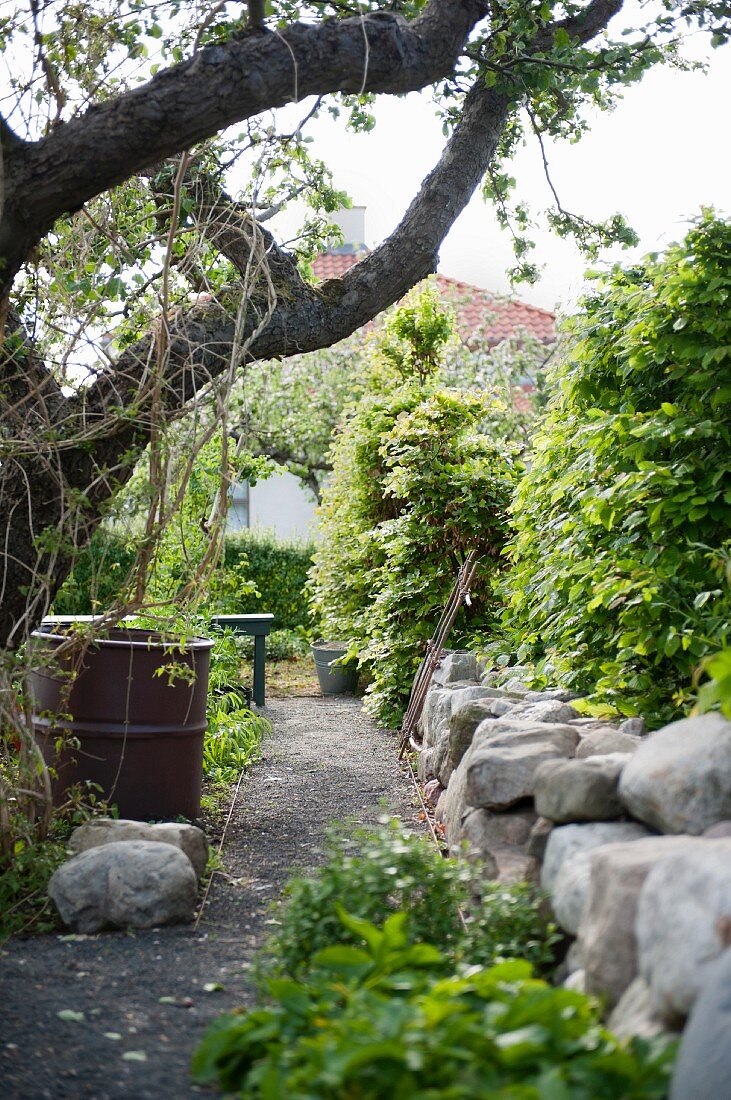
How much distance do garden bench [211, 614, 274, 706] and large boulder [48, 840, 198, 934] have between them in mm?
5739

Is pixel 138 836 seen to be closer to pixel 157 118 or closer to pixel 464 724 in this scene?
pixel 464 724

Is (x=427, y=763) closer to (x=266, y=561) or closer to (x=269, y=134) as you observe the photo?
(x=269, y=134)

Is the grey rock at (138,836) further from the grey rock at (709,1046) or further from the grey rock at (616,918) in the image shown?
the grey rock at (709,1046)

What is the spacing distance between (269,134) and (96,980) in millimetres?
4106

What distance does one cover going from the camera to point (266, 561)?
1591cm

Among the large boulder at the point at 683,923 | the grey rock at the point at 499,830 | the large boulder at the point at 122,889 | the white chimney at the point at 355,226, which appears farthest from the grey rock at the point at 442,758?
the white chimney at the point at 355,226

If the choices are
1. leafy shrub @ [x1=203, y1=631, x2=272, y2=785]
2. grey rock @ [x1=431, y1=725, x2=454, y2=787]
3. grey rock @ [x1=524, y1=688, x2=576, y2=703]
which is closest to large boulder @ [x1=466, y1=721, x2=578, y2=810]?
grey rock @ [x1=524, y1=688, x2=576, y2=703]

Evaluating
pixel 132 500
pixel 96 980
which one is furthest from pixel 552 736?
pixel 132 500

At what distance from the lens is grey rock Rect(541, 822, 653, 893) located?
10.7ft

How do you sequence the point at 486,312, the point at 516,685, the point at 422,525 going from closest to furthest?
the point at 516,685
the point at 422,525
the point at 486,312

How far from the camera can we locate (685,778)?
9.68ft

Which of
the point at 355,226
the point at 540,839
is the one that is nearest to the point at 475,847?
the point at 540,839

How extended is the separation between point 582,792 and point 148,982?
168 cm

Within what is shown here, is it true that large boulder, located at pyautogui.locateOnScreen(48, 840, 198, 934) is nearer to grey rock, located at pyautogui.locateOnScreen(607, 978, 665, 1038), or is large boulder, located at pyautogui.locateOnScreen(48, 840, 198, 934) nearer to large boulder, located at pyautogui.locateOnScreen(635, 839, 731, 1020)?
grey rock, located at pyautogui.locateOnScreen(607, 978, 665, 1038)
